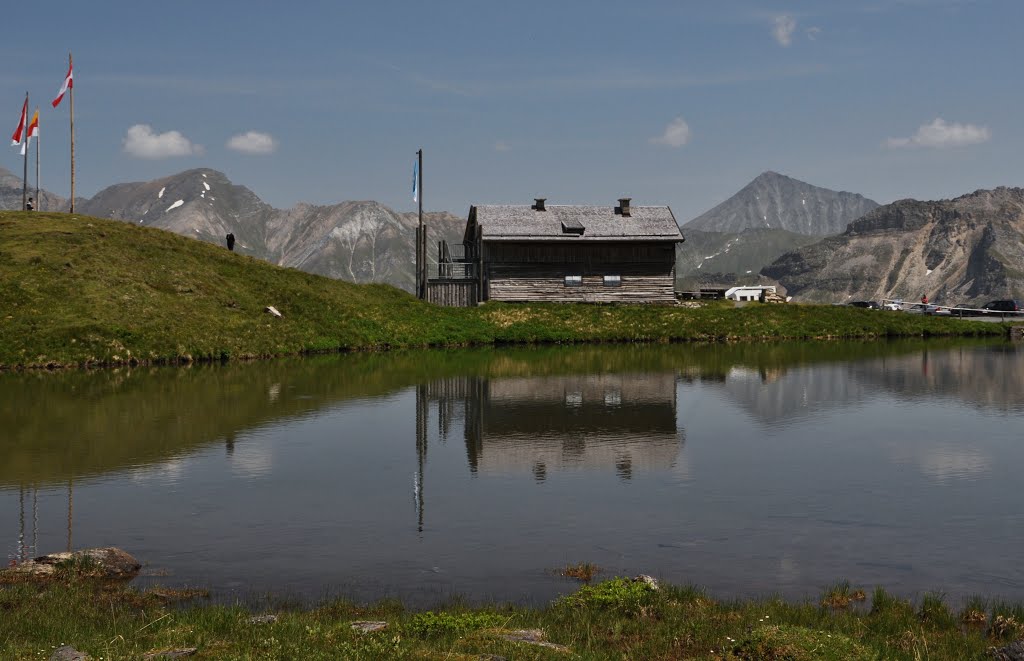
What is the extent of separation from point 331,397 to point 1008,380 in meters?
33.0

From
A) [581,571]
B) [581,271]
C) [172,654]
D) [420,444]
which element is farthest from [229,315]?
[172,654]

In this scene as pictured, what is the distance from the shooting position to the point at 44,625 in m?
13.2

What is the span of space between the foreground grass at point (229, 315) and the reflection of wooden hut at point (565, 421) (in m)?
23.1

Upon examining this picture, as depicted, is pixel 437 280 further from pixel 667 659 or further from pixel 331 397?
pixel 667 659

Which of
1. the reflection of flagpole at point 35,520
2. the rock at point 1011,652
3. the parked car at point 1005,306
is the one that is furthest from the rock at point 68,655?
the parked car at point 1005,306

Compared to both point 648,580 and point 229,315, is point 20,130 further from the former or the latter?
point 648,580

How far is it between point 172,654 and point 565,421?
76.0 feet

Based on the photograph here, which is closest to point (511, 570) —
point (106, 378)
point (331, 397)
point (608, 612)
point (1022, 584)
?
A: point (608, 612)

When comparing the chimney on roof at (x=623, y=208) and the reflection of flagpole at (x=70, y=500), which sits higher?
the chimney on roof at (x=623, y=208)

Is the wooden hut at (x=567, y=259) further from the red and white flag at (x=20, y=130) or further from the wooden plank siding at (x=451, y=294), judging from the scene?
the red and white flag at (x=20, y=130)

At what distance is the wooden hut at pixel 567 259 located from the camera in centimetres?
9044

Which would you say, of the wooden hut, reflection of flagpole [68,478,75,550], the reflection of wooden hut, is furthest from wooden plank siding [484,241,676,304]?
reflection of flagpole [68,478,75,550]

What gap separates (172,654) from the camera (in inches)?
456

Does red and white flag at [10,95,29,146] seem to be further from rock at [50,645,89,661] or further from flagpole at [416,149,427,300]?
rock at [50,645,89,661]
